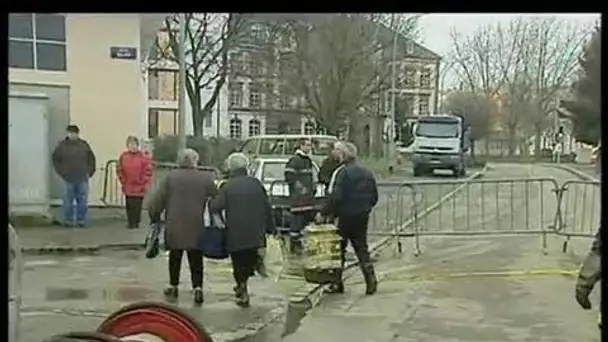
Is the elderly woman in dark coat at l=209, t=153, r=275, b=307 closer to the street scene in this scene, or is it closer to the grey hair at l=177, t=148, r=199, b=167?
the street scene

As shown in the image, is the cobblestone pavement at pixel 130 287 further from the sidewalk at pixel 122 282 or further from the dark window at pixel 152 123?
the dark window at pixel 152 123

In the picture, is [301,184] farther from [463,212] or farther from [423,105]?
[423,105]

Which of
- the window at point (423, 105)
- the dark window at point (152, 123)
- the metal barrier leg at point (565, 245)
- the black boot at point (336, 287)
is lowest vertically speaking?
the black boot at point (336, 287)

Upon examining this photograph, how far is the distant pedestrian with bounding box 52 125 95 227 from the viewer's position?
6866 millimetres

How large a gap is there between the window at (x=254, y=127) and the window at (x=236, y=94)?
0.66 feet

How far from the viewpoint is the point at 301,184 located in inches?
283

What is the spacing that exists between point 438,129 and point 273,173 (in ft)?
6.98

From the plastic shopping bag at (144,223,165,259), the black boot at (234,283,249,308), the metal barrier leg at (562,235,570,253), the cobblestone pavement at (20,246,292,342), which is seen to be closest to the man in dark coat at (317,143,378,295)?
the cobblestone pavement at (20,246,292,342)

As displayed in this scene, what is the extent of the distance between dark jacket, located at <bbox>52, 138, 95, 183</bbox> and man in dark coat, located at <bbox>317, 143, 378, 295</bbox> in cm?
155

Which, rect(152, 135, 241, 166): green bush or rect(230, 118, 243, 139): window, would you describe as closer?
rect(230, 118, 243, 139): window

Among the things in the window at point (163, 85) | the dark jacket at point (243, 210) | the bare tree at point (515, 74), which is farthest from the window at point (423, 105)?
the dark jacket at point (243, 210)

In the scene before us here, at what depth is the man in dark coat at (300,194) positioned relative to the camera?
692 centimetres
